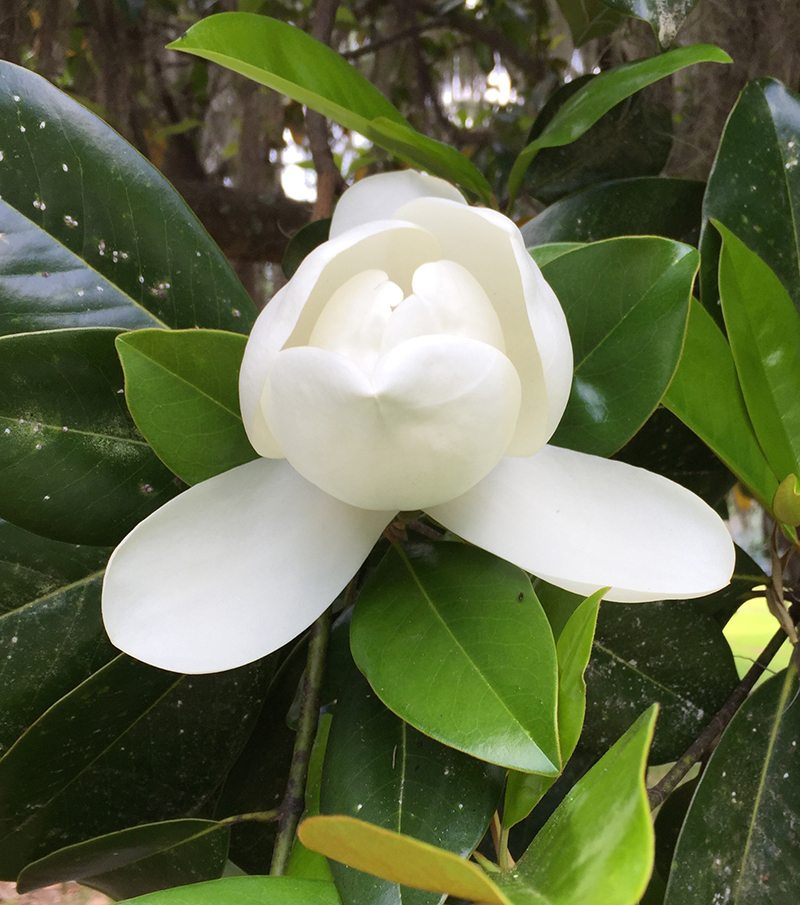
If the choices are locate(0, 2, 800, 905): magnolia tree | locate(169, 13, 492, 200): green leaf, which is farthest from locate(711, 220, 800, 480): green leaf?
locate(169, 13, 492, 200): green leaf

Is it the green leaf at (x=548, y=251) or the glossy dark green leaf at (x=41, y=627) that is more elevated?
the green leaf at (x=548, y=251)

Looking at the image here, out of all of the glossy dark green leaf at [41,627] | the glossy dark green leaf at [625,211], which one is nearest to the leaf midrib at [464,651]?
the glossy dark green leaf at [41,627]

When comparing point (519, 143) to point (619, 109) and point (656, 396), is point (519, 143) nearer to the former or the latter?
point (619, 109)

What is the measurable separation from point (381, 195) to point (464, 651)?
25 centimetres

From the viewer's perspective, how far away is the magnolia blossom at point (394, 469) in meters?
0.34

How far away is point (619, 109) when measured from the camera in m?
0.76

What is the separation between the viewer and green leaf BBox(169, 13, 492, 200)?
50 cm

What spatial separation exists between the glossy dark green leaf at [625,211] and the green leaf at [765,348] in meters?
0.13

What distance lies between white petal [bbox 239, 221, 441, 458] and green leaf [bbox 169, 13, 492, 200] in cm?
18

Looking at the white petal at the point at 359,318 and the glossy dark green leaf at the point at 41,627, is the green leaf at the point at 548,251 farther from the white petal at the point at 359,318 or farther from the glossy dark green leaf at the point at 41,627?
the glossy dark green leaf at the point at 41,627

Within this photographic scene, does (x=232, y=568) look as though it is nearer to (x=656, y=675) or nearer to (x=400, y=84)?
(x=656, y=675)

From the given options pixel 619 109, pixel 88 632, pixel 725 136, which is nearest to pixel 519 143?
pixel 619 109

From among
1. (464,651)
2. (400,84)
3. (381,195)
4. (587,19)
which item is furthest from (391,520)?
(400,84)

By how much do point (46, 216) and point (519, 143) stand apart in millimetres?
919
